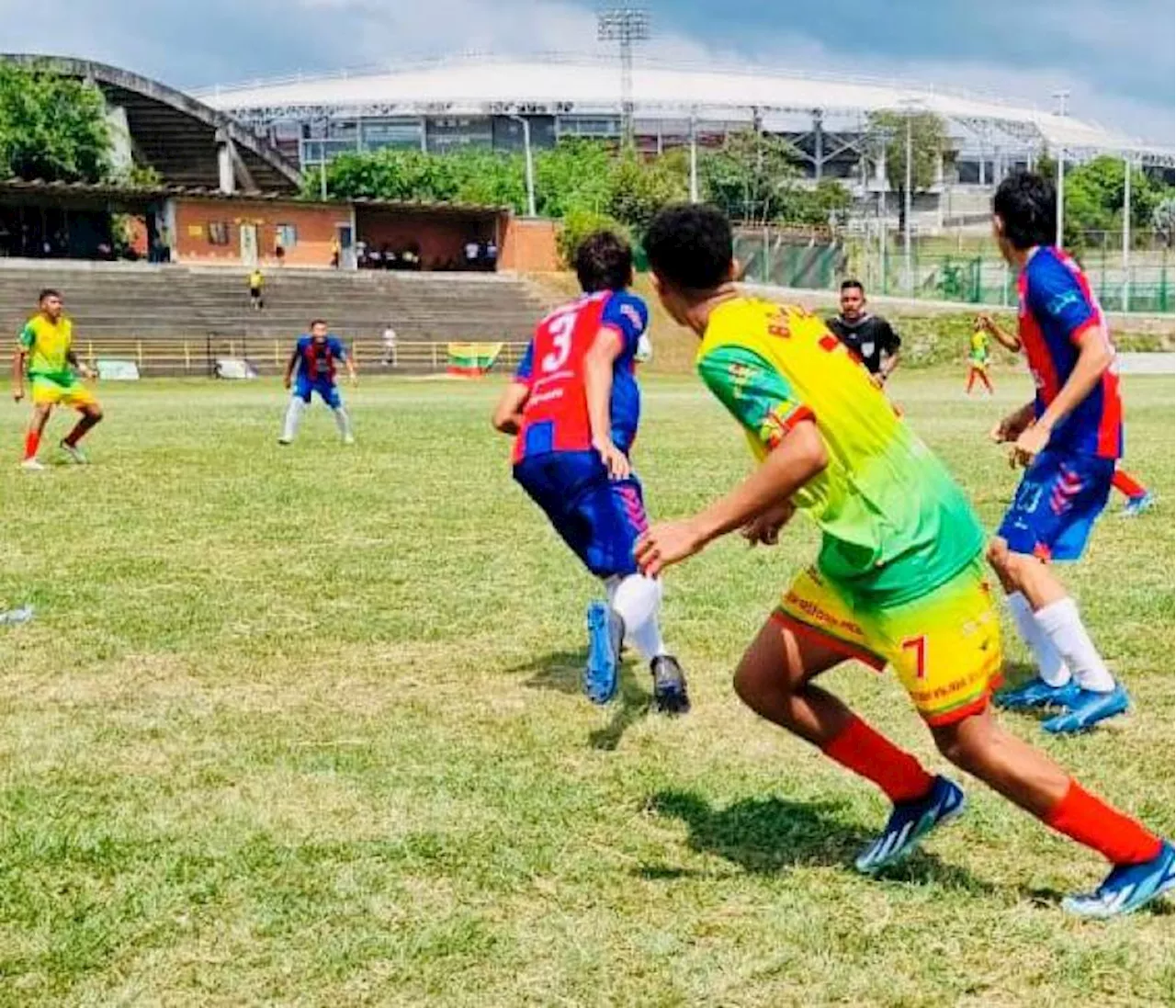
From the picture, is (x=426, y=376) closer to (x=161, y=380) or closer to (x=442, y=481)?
(x=161, y=380)

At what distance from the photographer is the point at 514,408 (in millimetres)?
6809

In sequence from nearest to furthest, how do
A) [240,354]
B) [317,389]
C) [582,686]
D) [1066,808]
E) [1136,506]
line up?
[1066,808], [582,686], [1136,506], [317,389], [240,354]

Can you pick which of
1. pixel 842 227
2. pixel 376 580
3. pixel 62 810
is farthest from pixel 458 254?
pixel 62 810

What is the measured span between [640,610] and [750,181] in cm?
9262

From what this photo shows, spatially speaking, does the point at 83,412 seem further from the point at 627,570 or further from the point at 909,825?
the point at 909,825

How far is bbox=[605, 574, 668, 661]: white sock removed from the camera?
252 inches

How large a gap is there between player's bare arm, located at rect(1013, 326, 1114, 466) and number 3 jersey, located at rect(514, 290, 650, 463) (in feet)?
5.67

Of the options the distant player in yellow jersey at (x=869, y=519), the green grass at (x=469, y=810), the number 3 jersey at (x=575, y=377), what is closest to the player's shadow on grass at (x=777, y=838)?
the green grass at (x=469, y=810)

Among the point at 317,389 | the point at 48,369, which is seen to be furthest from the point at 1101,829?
the point at 317,389

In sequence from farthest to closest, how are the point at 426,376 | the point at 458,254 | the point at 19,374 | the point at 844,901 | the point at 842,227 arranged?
the point at 842,227 < the point at 458,254 < the point at 426,376 < the point at 19,374 < the point at 844,901

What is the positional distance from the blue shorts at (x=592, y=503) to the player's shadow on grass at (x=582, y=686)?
0.57m

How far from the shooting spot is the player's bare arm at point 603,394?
6.18m

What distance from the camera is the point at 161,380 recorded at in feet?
146

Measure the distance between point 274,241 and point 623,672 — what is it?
61183 mm
